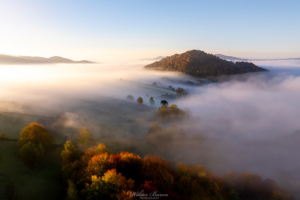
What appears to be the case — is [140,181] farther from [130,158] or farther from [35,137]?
[35,137]

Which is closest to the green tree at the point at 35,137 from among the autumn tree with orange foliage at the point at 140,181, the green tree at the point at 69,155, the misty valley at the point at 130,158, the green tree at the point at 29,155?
the misty valley at the point at 130,158

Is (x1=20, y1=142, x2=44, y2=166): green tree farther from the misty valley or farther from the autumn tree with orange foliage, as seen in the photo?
the autumn tree with orange foliage

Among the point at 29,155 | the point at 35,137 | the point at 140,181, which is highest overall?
the point at 35,137

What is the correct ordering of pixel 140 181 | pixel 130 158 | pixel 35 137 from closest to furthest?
pixel 140 181 → pixel 130 158 → pixel 35 137

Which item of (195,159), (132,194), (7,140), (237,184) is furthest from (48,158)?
(237,184)

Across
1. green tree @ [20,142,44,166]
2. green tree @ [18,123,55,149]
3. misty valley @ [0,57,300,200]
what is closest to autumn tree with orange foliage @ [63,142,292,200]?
misty valley @ [0,57,300,200]

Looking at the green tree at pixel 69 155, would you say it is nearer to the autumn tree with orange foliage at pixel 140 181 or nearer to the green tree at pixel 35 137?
the autumn tree with orange foliage at pixel 140 181

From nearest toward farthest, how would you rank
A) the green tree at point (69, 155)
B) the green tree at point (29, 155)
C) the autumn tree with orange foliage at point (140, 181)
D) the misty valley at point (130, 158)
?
the autumn tree with orange foliage at point (140, 181)
the misty valley at point (130, 158)
the green tree at point (29, 155)
the green tree at point (69, 155)

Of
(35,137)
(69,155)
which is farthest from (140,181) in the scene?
(35,137)

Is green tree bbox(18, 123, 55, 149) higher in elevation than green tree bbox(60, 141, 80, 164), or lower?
higher
